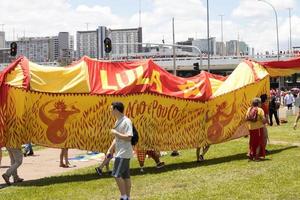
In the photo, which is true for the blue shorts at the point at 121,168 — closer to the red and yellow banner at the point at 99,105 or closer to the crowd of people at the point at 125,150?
the crowd of people at the point at 125,150

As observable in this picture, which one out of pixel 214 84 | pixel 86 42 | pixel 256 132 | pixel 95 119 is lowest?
pixel 256 132

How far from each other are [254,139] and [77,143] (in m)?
4.66

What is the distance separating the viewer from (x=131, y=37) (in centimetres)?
16638

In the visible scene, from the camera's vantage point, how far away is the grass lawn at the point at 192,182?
10352mm

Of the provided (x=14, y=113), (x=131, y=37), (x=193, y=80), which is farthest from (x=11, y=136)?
(x=131, y=37)

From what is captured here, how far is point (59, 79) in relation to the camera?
1338cm

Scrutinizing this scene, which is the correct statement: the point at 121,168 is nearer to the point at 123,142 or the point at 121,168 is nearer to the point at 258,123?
the point at 123,142

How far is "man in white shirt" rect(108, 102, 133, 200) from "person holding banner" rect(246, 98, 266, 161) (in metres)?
5.84

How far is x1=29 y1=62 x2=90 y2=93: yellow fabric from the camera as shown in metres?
13.1

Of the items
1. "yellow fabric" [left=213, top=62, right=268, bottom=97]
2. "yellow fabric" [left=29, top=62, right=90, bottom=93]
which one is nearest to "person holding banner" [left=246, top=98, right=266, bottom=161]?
"yellow fabric" [left=213, top=62, right=268, bottom=97]

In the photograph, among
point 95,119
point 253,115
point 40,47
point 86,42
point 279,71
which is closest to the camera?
point 95,119

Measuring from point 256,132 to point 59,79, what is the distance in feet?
17.4

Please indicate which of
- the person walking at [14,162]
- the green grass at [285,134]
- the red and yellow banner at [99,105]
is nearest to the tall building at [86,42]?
the green grass at [285,134]

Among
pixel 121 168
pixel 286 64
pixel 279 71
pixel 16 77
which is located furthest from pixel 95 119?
pixel 286 64
